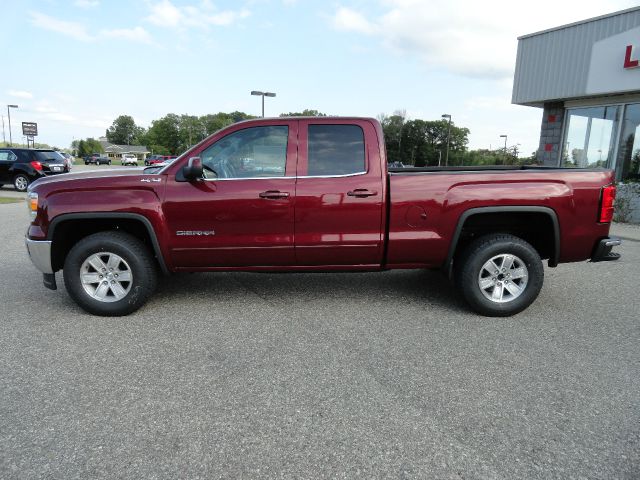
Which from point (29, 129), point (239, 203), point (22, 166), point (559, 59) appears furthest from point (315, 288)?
point (29, 129)

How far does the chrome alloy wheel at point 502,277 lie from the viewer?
14.0ft

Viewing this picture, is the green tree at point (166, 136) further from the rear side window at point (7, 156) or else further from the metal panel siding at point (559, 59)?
the metal panel siding at point (559, 59)

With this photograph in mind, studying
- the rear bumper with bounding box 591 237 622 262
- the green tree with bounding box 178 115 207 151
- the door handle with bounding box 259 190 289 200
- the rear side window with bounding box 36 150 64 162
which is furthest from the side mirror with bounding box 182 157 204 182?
the green tree with bounding box 178 115 207 151

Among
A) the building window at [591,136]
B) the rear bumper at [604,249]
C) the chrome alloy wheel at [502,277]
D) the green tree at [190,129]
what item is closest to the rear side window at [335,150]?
the chrome alloy wheel at [502,277]

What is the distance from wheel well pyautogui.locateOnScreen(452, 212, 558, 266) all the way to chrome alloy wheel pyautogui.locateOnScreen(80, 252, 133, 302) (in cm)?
324

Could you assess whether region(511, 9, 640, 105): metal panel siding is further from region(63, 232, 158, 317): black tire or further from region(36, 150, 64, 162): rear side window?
region(36, 150, 64, 162): rear side window

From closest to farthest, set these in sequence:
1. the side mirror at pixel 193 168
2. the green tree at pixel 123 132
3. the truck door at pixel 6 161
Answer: the side mirror at pixel 193 168 < the truck door at pixel 6 161 < the green tree at pixel 123 132

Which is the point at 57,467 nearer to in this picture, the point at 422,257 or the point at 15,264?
the point at 422,257

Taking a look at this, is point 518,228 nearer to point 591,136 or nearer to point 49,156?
point 591,136

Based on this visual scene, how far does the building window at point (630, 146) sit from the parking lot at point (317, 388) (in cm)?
1061

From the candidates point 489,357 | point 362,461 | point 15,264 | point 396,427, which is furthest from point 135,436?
point 15,264

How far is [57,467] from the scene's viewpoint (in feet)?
7.05

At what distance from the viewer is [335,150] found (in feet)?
13.9

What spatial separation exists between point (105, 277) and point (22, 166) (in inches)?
602
